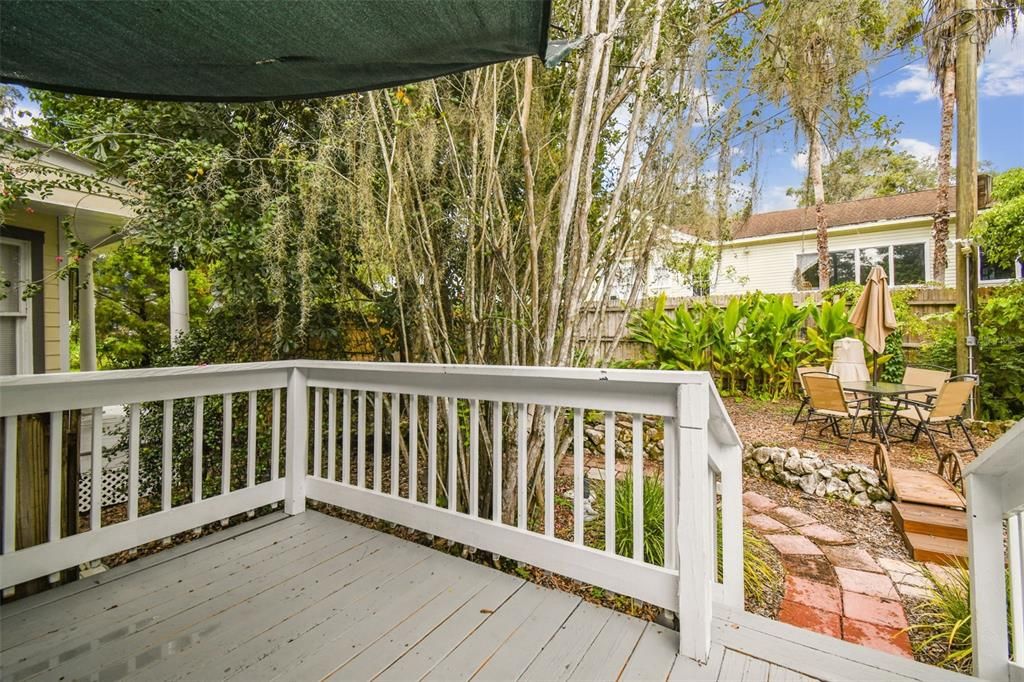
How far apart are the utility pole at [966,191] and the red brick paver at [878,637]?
460 cm

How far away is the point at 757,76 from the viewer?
8.36ft

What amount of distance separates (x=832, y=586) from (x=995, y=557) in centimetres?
124

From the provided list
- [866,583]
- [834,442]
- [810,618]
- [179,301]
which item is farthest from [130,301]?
[834,442]

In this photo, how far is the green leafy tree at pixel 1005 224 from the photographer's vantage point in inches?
182

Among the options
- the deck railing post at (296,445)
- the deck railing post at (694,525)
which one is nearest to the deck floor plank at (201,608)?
the deck railing post at (296,445)

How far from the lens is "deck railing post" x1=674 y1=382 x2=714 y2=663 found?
1.46 metres

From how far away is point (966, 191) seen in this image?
5363 mm

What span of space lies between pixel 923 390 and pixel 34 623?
254 inches

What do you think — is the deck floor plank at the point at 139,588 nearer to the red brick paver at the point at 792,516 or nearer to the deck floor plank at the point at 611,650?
the deck floor plank at the point at 611,650

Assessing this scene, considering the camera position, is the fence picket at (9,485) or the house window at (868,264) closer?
the fence picket at (9,485)

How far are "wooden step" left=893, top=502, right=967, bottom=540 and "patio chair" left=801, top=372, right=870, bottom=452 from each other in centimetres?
157

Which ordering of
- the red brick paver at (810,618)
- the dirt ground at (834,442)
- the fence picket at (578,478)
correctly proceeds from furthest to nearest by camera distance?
the dirt ground at (834,442)
the red brick paver at (810,618)
the fence picket at (578,478)

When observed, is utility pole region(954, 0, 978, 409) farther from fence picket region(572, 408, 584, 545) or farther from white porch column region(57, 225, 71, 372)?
white porch column region(57, 225, 71, 372)

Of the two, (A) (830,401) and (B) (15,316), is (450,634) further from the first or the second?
(B) (15,316)
